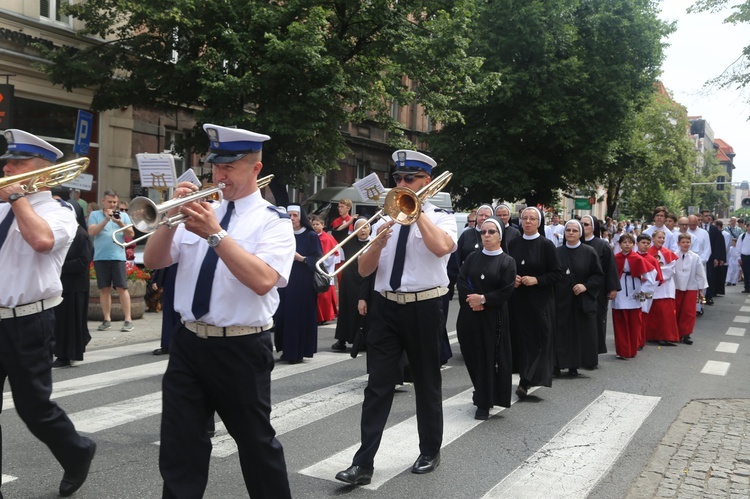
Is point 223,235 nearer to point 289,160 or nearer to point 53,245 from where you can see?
point 53,245

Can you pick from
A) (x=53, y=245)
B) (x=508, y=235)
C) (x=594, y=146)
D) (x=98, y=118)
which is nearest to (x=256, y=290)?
(x=53, y=245)

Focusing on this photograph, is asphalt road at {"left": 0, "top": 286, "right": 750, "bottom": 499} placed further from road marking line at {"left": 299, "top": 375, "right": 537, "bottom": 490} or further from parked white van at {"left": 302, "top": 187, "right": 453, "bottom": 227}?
parked white van at {"left": 302, "top": 187, "right": 453, "bottom": 227}

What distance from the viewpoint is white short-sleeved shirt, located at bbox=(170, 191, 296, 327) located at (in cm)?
332

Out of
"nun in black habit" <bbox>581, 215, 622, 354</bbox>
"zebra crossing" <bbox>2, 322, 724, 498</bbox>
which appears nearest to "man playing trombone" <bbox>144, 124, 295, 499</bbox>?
"zebra crossing" <bbox>2, 322, 724, 498</bbox>

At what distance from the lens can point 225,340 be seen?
3.35m

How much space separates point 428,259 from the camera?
16.9 feet

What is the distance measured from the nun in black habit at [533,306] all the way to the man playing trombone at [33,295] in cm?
453

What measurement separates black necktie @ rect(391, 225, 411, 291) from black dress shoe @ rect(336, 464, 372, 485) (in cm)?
117

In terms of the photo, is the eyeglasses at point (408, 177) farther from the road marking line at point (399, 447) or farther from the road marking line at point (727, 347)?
the road marking line at point (727, 347)

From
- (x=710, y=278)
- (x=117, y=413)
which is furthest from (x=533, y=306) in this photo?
(x=710, y=278)

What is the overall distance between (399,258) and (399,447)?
60.9 inches

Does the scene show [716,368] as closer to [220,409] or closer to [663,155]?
[220,409]

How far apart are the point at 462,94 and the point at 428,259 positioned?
17.2 metres

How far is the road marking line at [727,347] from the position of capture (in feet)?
38.4
